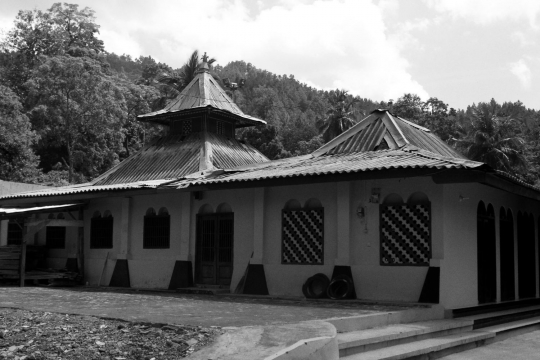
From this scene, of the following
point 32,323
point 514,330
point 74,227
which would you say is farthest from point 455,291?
point 74,227

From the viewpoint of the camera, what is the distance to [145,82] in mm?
55250

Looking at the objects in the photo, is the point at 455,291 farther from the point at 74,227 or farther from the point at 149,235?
the point at 74,227

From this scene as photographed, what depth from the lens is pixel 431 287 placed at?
11445mm

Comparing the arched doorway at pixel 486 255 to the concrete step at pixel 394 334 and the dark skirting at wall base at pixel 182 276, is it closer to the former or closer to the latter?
the concrete step at pixel 394 334

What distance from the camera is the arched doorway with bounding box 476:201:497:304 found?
12.7 m

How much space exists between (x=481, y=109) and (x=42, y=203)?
31.9 m

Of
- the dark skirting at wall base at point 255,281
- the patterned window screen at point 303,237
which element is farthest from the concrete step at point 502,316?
the dark skirting at wall base at point 255,281

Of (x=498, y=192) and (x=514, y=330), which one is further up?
(x=498, y=192)

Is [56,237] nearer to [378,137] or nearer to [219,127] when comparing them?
[219,127]

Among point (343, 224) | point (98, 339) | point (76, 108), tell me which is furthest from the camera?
point (76, 108)

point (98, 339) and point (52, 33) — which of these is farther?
point (52, 33)

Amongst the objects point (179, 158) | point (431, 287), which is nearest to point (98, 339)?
point (431, 287)

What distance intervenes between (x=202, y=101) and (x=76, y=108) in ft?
59.5

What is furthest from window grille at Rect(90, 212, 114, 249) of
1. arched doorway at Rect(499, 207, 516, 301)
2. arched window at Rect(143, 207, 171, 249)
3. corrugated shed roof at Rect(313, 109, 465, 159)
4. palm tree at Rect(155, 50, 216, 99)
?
palm tree at Rect(155, 50, 216, 99)
